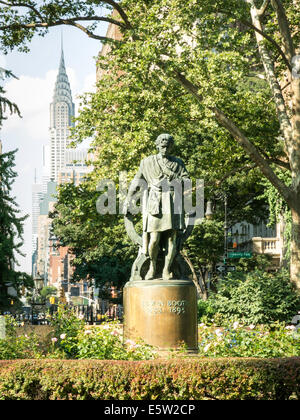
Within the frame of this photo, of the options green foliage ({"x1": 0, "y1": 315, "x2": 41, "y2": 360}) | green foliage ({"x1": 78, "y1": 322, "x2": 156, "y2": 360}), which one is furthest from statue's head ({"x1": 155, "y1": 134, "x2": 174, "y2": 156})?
green foliage ({"x1": 0, "y1": 315, "x2": 41, "y2": 360})

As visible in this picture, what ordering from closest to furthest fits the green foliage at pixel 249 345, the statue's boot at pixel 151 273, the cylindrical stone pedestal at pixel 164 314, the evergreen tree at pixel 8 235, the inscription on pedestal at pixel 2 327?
the green foliage at pixel 249 345
the inscription on pedestal at pixel 2 327
the cylindrical stone pedestal at pixel 164 314
the statue's boot at pixel 151 273
the evergreen tree at pixel 8 235

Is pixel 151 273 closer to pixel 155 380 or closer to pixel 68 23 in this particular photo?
pixel 155 380

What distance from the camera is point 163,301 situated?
36.9 ft

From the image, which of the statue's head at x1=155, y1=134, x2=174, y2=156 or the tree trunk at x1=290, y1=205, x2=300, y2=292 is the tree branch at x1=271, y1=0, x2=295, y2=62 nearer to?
the tree trunk at x1=290, y1=205, x2=300, y2=292

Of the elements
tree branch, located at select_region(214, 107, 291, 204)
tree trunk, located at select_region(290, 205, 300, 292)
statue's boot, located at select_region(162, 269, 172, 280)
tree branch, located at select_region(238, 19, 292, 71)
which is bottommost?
statue's boot, located at select_region(162, 269, 172, 280)

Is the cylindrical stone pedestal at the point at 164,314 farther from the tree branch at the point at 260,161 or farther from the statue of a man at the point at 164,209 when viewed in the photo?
the tree branch at the point at 260,161

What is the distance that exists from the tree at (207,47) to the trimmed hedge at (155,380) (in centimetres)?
1309

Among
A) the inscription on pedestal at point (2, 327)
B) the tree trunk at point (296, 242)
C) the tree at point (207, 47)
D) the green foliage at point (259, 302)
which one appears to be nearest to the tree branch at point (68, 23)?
the tree at point (207, 47)

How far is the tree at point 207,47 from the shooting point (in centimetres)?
2011

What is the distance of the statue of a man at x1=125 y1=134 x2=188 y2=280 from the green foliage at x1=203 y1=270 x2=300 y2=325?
9.10 m

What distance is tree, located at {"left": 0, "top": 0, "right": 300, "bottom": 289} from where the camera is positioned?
2011 centimetres

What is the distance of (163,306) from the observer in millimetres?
11242

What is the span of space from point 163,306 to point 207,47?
12115 millimetres
